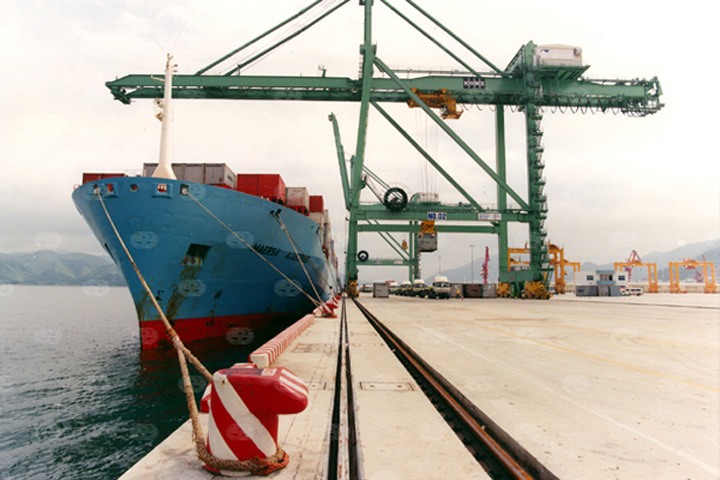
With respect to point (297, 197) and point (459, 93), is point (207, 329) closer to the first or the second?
point (297, 197)

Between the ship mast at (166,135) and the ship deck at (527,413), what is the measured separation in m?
9.03

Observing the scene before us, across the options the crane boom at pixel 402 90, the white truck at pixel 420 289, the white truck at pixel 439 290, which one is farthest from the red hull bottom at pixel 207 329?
the white truck at pixel 420 289

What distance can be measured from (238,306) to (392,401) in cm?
1186

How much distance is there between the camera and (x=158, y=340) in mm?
13211

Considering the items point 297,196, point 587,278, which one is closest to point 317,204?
point 297,196

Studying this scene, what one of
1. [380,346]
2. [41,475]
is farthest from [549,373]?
[41,475]

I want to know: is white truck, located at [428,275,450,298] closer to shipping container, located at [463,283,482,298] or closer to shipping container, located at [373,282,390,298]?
shipping container, located at [463,283,482,298]

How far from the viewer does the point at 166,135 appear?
591 inches

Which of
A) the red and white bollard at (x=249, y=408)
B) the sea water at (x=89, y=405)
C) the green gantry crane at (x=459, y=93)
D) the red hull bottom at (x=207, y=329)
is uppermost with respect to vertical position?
the green gantry crane at (x=459, y=93)

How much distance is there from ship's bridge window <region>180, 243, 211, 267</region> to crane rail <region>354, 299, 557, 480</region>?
30.7 ft

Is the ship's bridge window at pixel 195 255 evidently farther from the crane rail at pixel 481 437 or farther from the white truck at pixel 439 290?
the white truck at pixel 439 290

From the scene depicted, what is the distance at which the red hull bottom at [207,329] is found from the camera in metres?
13.1

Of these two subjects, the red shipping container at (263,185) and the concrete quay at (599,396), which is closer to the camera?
the concrete quay at (599,396)

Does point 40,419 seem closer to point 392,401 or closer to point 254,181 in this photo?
point 392,401
